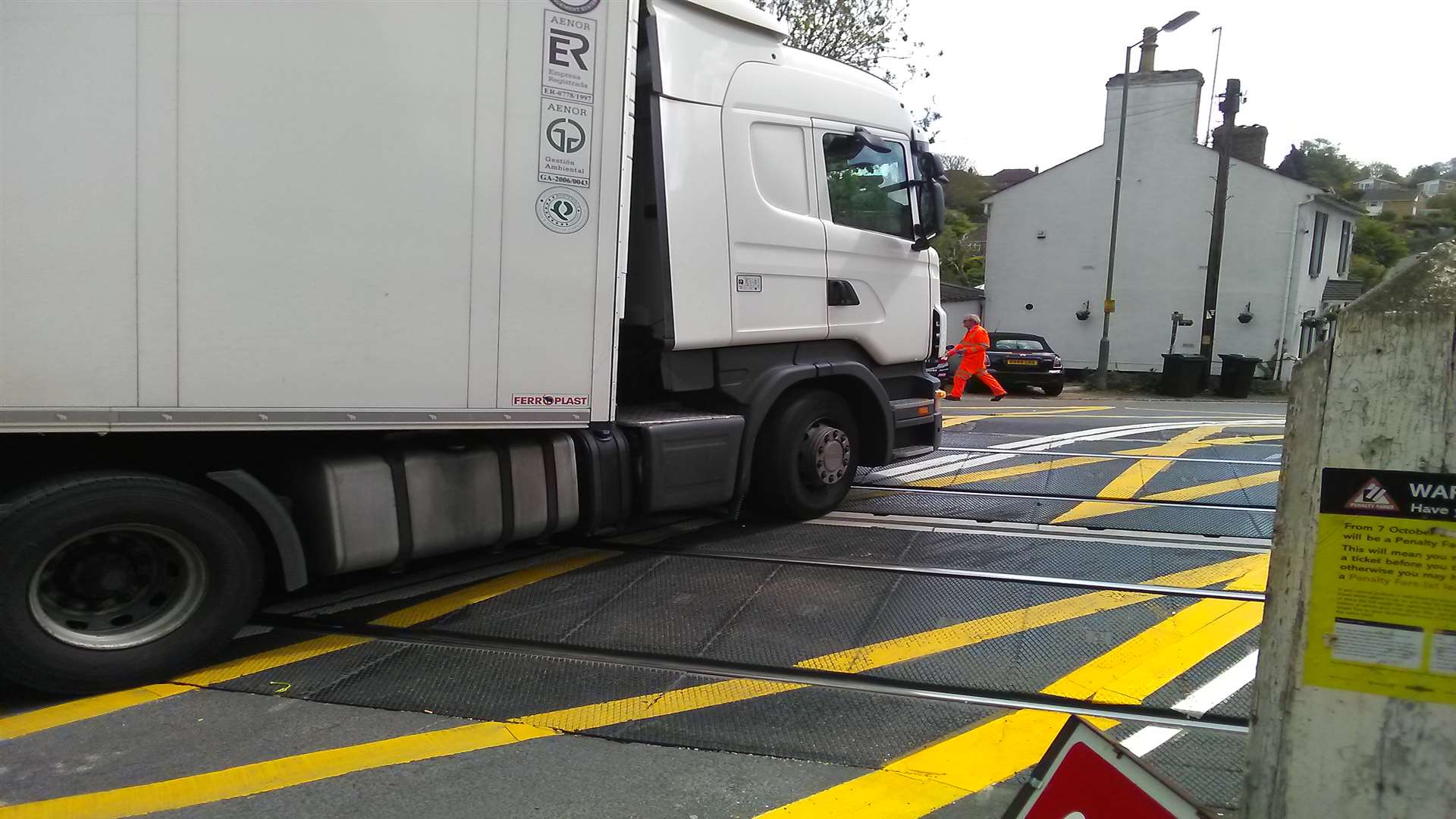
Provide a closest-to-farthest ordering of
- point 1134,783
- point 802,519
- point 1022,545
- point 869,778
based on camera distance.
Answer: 1. point 1134,783
2. point 869,778
3. point 1022,545
4. point 802,519

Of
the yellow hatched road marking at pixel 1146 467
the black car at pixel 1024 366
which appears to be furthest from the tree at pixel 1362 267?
the yellow hatched road marking at pixel 1146 467

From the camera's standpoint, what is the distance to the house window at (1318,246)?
26.6 meters

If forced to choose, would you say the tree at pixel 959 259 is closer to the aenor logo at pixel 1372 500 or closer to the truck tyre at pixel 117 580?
the truck tyre at pixel 117 580

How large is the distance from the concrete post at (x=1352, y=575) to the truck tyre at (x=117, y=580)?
392 centimetres

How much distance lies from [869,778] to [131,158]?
3631 mm

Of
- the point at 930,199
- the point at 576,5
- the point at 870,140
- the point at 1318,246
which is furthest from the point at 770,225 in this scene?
the point at 1318,246

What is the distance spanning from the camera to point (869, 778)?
3.08 metres

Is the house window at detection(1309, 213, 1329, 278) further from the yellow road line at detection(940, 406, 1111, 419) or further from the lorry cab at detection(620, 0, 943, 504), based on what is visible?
the lorry cab at detection(620, 0, 943, 504)

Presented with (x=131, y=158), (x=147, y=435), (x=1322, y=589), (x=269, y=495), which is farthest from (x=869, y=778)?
(x=131, y=158)

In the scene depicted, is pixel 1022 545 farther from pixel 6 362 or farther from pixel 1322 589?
pixel 6 362

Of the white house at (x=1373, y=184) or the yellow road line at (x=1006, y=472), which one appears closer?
the yellow road line at (x=1006, y=472)

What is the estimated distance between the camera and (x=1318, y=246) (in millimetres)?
27250

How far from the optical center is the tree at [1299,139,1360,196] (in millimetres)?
42250

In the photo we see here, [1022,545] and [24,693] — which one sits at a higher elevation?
[1022,545]
